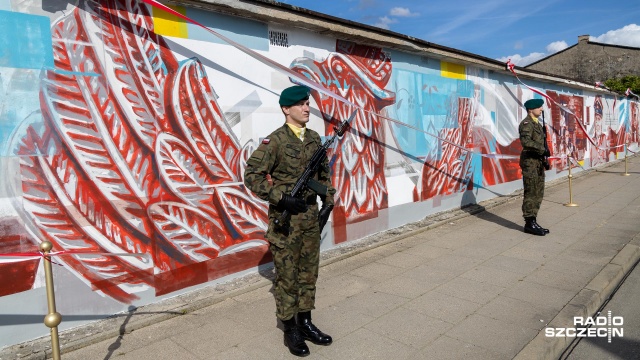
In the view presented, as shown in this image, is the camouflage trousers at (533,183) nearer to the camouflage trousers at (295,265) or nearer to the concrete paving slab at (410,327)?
the concrete paving slab at (410,327)

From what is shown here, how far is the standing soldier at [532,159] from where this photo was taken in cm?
647

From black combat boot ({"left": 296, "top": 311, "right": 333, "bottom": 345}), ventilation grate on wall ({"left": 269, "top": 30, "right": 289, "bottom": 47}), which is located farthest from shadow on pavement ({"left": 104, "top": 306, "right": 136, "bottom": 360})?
ventilation grate on wall ({"left": 269, "top": 30, "right": 289, "bottom": 47})

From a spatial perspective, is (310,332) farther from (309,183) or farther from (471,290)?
(471,290)

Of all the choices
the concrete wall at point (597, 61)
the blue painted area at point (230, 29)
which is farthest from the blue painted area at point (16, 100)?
the concrete wall at point (597, 61)

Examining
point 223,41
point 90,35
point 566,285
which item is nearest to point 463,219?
point 566,285

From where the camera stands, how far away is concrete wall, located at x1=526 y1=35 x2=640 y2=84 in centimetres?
3105

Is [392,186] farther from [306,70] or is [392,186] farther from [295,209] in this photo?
[295,209]

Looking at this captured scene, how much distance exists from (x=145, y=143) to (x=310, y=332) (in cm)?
226

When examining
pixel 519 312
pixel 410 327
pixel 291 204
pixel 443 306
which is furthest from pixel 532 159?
pixel 291 204

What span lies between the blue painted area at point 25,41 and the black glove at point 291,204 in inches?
86.0

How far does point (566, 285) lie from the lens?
460 cm

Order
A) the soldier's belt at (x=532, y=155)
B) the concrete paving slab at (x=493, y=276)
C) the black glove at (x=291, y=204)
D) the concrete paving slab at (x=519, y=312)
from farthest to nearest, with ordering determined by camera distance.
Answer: the soldier's belt at (x=532, y=155)
the concrete paving slab at (x=493, y=276)
the concrete paving slab at (x=519, y=312)
the black glove at (x=291, y=204)

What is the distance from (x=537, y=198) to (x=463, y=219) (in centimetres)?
151

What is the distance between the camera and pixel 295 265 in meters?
3.30
